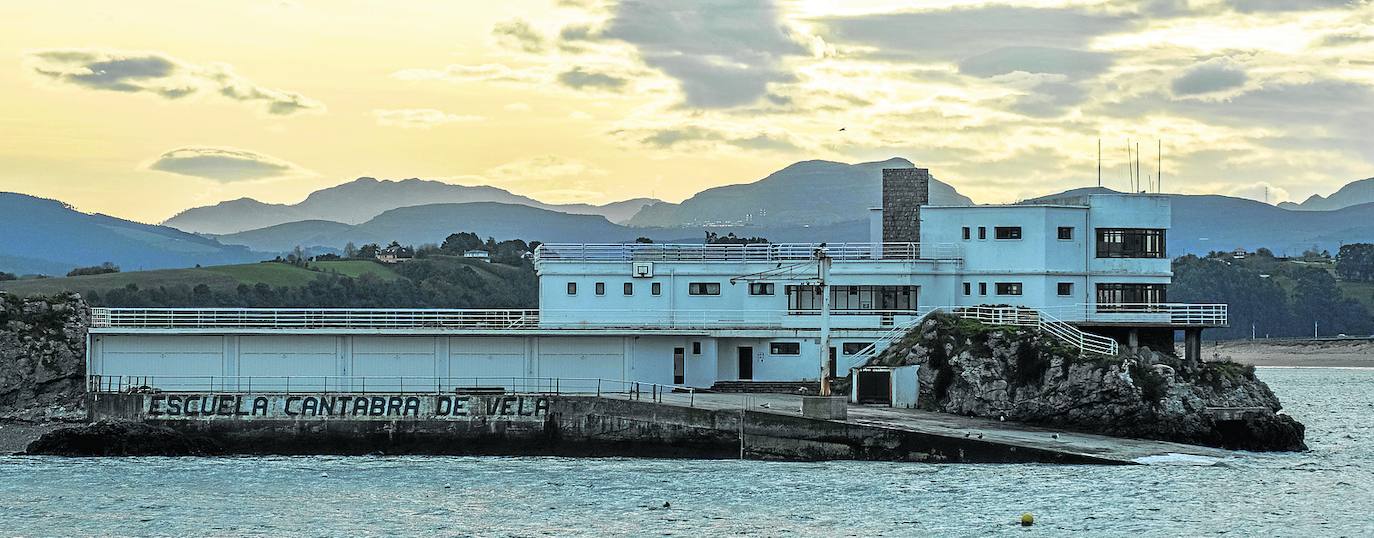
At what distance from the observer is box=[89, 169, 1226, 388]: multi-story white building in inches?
2584

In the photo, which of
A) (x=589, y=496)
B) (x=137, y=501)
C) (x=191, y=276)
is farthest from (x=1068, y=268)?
(x=191, y=276)

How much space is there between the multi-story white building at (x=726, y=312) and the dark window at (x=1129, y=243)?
0.17ft

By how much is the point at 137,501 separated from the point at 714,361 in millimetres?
22748

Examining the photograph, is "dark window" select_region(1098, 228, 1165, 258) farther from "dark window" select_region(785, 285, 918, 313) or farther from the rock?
the rock

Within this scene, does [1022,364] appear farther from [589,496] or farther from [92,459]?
[92,459]

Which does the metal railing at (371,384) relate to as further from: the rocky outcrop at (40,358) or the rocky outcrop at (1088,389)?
the rocky outcrop at (1088,389)

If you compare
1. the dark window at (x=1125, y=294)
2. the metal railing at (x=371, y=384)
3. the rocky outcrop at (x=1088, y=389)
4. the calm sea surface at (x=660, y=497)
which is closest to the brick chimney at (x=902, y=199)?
the dark window at (x=1125, y=294)

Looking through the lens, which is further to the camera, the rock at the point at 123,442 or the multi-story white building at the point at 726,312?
the multi-story white building at the point at 726,312

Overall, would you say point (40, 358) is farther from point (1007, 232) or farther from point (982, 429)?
point (1007, 232)

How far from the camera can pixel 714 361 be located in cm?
6681

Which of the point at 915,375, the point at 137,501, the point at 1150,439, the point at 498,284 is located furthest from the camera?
the point at 498,284

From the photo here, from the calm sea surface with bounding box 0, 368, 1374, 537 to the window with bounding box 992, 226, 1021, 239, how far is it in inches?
528

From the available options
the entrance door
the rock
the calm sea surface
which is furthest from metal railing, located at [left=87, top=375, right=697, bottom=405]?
the calm sea surface

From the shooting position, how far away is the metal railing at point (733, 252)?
231 feet
